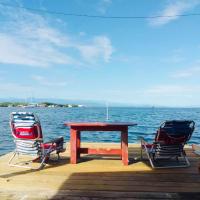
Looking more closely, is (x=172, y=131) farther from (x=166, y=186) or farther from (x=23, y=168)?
(x=23, y=168)

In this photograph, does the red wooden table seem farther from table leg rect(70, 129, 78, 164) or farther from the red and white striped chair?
the red and white striped chair

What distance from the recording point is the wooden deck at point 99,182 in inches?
161

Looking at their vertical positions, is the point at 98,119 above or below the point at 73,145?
below

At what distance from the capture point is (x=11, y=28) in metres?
20.6

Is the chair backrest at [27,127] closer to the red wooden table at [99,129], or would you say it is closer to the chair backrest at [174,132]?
the red wooden table at [99,129]

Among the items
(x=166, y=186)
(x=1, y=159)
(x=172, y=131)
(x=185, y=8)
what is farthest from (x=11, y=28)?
(x=166, y=186)

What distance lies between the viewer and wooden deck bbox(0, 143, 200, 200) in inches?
161

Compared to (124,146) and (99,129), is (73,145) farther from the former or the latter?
(124,146)

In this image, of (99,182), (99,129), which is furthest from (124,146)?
(99,182)

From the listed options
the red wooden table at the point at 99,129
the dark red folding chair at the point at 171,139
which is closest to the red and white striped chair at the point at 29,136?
the red wooden table at the point at 99,129

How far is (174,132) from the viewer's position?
5.95 metres

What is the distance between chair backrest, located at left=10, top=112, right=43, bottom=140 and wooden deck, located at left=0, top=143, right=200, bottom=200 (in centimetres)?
59

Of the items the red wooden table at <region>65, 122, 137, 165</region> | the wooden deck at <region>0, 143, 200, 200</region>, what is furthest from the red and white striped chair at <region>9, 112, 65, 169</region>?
the red wooden table at <region>65, 122, 137, 165</region>

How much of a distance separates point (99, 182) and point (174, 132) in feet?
6.26
